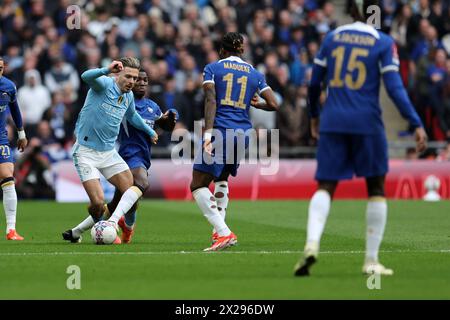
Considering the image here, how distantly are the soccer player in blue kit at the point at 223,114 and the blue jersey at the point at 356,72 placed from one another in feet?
9.38

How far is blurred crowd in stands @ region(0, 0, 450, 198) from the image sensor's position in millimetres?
27000

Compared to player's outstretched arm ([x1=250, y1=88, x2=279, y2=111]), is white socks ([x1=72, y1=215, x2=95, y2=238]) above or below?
below

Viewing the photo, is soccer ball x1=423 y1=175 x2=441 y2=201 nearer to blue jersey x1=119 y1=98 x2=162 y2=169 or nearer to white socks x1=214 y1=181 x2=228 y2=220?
blue jersey x1=119 y1=98 x2=162 y2=169

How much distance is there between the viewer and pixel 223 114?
13695 millimetres

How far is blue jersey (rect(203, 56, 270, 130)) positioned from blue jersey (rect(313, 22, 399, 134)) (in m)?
3.03

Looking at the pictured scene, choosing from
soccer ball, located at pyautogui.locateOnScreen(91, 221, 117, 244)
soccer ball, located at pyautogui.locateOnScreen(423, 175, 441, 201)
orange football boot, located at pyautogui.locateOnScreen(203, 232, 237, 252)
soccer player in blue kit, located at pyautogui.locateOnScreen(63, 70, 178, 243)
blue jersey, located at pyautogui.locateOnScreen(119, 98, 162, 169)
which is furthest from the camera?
soccer ball, located at pyautogui.locateOnScreen(423, 175, 441, 201)

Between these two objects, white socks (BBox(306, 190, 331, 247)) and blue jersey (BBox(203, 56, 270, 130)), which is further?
blue jersey (BBox(203, 56, 270, 130))

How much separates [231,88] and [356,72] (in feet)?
10.7

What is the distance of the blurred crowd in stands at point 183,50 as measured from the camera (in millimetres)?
27000

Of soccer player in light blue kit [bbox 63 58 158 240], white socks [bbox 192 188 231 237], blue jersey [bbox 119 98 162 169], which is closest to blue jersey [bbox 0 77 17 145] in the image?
soccer player in light blue kit [bbox 63 58 158 240]

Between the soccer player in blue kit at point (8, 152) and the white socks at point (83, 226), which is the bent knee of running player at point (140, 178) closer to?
the white socks at point (83, 226)

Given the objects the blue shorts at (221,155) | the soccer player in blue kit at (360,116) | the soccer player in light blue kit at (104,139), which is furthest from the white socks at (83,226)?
the soccer player in blue kit at (360,116)

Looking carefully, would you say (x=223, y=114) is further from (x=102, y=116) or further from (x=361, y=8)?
(x=361, y=8)

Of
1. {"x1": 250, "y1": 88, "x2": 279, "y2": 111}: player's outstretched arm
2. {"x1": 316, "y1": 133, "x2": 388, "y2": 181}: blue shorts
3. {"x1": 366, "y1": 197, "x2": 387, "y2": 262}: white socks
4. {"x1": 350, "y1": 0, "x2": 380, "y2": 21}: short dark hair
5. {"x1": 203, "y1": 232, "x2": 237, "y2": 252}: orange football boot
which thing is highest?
{"x1": 350, "y1": 0, "x2": 380, "y2": 21}: short dark hair
